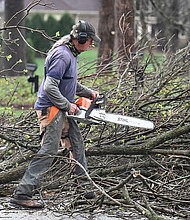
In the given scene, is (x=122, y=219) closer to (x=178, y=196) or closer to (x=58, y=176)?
(x=178, y=196)

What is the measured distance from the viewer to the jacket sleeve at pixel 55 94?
6.31m

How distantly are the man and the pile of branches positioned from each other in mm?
179

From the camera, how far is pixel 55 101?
6352 millimetres

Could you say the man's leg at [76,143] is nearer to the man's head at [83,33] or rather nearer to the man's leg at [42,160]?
the man's leg at [42,160]

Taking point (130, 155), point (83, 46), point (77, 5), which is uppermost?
point (83, 46)

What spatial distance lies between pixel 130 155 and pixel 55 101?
118 cm

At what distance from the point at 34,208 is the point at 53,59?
1472 millimetres

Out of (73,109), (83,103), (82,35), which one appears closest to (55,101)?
(73,109)

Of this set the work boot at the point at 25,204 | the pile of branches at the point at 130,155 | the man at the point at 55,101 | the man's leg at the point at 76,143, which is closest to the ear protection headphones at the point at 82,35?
the man at the point at 55,101

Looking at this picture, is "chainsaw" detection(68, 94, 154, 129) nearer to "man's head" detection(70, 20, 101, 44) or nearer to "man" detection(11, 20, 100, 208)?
"man" detection(11, 20, 100, 208)

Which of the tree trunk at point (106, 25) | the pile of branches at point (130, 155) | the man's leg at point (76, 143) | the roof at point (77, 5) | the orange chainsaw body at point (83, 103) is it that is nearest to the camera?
the pile of branches at point (130, 155)

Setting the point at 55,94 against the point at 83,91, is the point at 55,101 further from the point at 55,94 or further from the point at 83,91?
the point at 83,91

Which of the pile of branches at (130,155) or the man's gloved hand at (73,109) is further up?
the man's gloved hand at (73,109)

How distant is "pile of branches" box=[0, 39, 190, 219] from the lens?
5.99 metres
